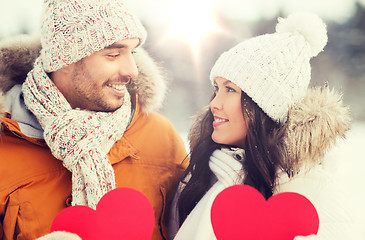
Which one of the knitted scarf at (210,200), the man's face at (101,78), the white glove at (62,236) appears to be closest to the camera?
the white glove at (62,236)

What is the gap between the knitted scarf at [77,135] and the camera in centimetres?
98

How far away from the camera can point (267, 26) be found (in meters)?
3.10

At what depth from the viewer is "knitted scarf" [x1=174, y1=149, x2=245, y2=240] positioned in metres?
0.91

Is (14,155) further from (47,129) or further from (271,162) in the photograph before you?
(271,162)

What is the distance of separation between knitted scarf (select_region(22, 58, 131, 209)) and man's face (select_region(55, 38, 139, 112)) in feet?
0.20

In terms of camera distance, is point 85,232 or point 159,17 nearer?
point 85,232

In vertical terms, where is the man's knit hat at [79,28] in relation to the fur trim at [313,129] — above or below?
above

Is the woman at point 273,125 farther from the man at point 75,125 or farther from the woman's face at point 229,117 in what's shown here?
the man at point 75,125

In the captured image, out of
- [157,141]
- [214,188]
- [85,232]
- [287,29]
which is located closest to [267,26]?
[287,29]

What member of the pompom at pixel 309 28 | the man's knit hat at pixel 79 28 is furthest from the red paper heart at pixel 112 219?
the pompom at pixel 309 28

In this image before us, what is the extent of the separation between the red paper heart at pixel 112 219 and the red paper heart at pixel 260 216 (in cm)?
16

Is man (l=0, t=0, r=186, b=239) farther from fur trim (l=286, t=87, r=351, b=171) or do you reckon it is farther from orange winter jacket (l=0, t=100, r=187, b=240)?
fur trim (l=286, t=87, r=351, b=171)

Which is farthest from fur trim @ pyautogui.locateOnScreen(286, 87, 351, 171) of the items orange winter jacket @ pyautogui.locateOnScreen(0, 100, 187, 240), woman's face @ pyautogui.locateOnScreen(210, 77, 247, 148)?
orange winter jacket @ pyautogui.locateOnScreen(0, 100, 187, 240)

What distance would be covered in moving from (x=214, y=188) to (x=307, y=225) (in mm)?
461
